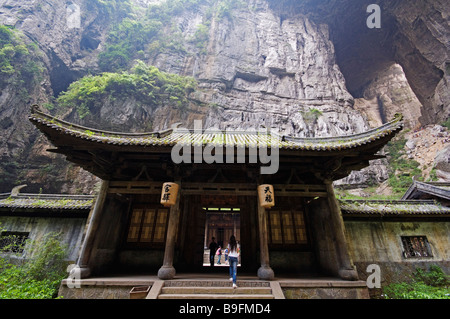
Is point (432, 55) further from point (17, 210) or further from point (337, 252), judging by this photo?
point (17, 210)

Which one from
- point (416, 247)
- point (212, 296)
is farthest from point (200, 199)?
point (416, 247)

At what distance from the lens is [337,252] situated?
704 cm

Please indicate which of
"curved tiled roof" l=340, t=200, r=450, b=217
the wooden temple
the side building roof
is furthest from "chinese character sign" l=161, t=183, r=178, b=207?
"curved tiled roof" l=340, t=200, r=450, b=217

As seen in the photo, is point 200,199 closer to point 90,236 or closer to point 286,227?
point 286,227

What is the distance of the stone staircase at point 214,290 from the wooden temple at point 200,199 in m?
0.38

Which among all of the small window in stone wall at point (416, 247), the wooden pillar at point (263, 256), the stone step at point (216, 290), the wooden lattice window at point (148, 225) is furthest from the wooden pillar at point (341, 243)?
the wooden lattice window at point (148, 225)

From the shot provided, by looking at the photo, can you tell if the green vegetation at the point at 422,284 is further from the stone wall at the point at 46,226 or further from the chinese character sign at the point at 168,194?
the stone wall at the point at 46,226

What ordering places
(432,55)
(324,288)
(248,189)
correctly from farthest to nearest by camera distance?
(432,55) → (248,189) → (324,288)

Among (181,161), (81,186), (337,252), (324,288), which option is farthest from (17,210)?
(81,186)

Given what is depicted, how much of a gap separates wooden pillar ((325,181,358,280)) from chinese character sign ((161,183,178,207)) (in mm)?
5354

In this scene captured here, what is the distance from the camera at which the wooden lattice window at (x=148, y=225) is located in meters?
8.71

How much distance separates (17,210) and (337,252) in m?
12.7
